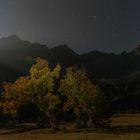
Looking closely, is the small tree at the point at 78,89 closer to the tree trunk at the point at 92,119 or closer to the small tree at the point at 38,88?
the tree trunk at the point at 92,119

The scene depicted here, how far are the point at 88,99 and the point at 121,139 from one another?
36.0 metres

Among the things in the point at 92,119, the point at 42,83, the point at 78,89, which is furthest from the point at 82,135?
the point at 92,119

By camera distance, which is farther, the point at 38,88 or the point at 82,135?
the point at 38,88

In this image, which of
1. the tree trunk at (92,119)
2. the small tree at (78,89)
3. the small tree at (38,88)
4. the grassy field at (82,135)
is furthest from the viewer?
the tree trunk at (92,119)

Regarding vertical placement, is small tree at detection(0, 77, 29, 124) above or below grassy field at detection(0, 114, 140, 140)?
above

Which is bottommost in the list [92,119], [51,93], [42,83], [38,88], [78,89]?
[92,119]

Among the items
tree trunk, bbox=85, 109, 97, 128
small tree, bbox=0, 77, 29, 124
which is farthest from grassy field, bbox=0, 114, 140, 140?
tree trunk, bbox=85, 109, 97, 128

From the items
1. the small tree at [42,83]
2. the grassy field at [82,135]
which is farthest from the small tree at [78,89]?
the grassy field at [82,135]

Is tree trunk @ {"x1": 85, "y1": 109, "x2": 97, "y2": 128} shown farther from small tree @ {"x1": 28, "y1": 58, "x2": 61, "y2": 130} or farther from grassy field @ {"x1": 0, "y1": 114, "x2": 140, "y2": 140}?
grassy field @ {"x1": 0, "y1": 114, "x2": 140, "y2": 140}

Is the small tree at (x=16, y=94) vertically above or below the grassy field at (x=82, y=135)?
above

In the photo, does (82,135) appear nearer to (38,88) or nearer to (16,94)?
(38,88)

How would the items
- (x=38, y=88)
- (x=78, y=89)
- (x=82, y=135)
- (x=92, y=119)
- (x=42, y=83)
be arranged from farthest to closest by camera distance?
(x=92, y=119) < (x=78, y=89) < (x=42, y=83) < (x=38, y=88) < (x=82, y=135)

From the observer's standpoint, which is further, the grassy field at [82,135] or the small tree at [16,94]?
the small tree at [16,94]

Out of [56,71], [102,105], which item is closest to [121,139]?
[56,71]
